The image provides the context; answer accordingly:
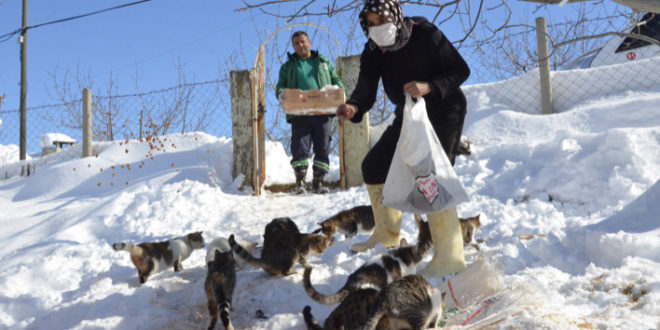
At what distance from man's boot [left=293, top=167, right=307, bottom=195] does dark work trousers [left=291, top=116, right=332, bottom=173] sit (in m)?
0.18

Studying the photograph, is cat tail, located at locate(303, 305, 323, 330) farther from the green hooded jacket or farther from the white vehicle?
the white vehicle

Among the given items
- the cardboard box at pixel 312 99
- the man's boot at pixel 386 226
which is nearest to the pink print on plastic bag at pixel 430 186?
the man's boot at pixel 386 226

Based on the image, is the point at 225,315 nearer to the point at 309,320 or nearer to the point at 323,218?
the point at 309,320

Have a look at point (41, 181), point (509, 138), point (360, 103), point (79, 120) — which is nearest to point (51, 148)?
point (79, 120)

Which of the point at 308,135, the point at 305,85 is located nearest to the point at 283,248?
the point at 308,135

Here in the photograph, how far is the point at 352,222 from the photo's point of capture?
16.6ft

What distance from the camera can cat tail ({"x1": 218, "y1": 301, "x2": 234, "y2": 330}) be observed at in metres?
2.78

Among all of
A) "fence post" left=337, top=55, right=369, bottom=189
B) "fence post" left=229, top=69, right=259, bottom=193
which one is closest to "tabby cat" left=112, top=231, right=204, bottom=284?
"fence post" left=229, top=69, right=259, bottom=193

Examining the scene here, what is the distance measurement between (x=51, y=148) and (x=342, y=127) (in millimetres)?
13185

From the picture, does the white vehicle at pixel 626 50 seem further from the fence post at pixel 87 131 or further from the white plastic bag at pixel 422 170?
the fence post at pixel 87 131

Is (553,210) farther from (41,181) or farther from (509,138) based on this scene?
(41,181)

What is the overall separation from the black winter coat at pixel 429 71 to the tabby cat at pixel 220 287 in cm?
136

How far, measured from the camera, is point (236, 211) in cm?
671

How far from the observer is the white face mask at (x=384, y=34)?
3.25m
